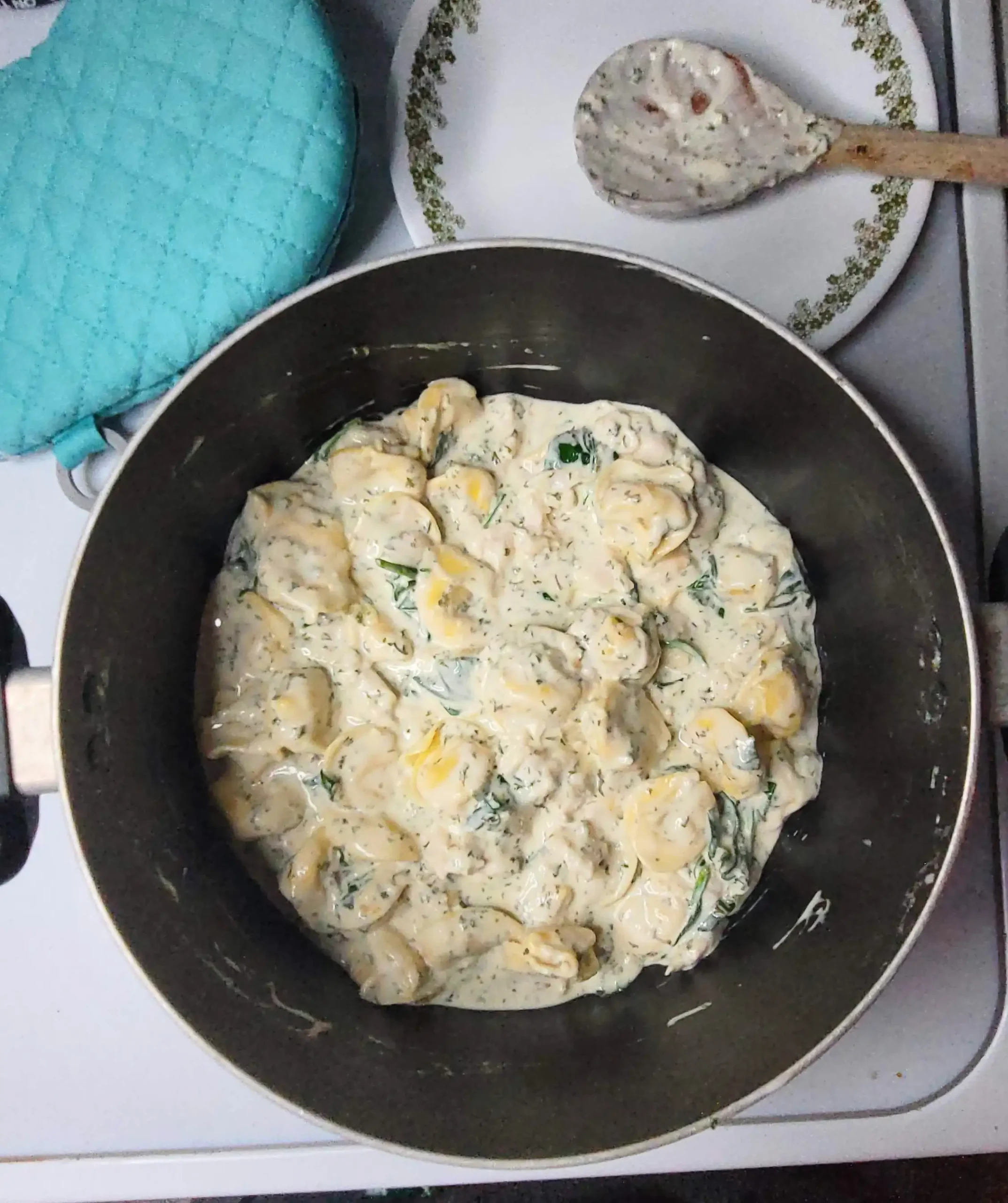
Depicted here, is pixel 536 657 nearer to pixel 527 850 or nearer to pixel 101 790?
pixel 527 850

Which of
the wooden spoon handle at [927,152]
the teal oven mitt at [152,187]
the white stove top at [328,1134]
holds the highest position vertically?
the wooden spoon handle at [927,152]

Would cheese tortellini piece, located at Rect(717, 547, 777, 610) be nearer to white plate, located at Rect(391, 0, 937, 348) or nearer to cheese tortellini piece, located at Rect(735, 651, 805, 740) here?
cheese tortellini piece, located at Rect(735, 651, 805, 740)

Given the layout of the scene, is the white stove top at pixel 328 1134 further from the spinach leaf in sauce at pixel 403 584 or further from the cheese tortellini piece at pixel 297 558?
the spinach leaf in sauce at pixel 403 584

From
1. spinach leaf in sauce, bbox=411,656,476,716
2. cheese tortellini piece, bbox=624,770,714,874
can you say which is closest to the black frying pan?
cheese tortellini piece, bbox=624,770,714,874

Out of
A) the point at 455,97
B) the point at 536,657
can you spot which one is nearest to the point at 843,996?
the point at 536,657

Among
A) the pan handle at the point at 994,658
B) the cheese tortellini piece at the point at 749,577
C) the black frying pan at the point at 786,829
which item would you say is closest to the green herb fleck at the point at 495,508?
the black frying pan at the point at 786,829

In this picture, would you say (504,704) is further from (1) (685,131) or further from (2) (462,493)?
(1) (685,131)
